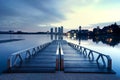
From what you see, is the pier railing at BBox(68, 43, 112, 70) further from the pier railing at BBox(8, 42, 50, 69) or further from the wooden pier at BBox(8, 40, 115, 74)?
the pier railing at BBox(8, 42, 50, 69)

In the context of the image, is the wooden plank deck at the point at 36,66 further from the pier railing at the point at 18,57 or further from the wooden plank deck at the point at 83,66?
the wooden plank deck at the point at 83,66

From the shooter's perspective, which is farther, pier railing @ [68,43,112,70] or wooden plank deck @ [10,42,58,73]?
pier railing @ [68,43,112,70]

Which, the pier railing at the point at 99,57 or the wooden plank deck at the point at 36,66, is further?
the pier railing at the point at 99,57

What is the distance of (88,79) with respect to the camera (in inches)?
333

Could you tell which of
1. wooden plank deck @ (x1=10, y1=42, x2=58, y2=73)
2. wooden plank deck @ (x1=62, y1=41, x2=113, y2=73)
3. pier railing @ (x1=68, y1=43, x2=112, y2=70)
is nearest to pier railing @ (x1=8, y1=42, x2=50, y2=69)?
wooden plank deck @ (x1=10, y1=42, x2=58, y2=73)

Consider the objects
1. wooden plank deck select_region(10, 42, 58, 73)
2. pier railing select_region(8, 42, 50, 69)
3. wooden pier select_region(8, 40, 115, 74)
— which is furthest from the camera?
pier railing select_region(8, 42, 50, 69)

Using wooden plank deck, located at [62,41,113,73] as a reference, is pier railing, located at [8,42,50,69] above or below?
above

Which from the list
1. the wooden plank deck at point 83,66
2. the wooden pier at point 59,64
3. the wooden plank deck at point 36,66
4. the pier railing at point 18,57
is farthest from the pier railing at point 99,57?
the pier railing at point 18,57

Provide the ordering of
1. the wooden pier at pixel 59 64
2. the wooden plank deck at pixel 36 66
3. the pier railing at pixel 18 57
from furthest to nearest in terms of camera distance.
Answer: the pier railing at pixel 18 57
the wooden pier at pixel 59 64
the wooden plank deck at pixel 36 66

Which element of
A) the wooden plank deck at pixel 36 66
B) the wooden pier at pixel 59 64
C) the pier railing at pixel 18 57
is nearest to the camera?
A: the wooden plank deck at pixel 36 66

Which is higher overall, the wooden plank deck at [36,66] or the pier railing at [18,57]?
the pier railing at [18,57]

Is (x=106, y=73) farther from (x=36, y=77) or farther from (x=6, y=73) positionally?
(x=6, y=73)

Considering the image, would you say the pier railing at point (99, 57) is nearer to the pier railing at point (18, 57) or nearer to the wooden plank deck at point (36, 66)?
the wooden plank deck at point (36, 66)

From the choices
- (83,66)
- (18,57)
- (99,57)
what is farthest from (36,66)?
(18,57)
